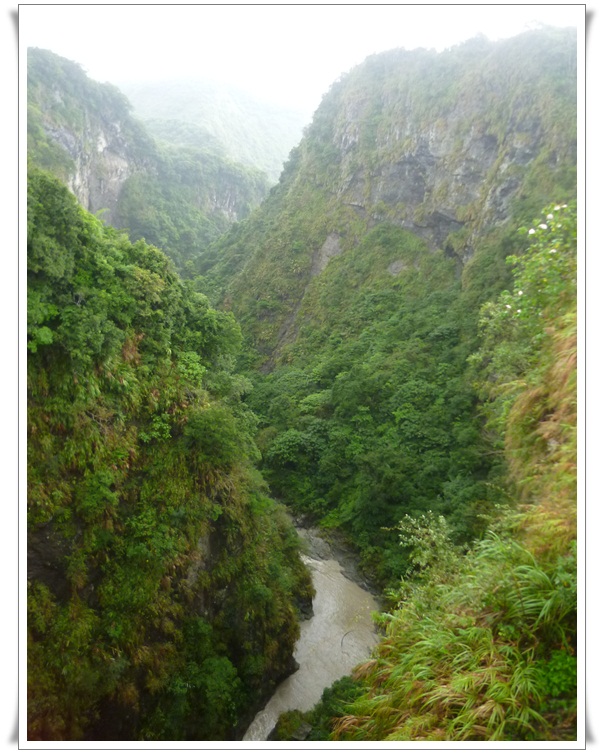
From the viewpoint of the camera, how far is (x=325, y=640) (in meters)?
17.0

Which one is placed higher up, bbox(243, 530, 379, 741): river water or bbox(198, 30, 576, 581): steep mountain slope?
bbox(198, 30, 576, 581): steep mountain slope

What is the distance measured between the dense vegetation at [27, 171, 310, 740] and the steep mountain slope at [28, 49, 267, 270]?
108ft

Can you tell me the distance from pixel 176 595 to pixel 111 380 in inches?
228

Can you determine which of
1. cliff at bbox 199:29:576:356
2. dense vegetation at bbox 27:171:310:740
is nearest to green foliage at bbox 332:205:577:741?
dense vegetation at bbox 27:171:310:740

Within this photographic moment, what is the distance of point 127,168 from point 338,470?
6531 cm

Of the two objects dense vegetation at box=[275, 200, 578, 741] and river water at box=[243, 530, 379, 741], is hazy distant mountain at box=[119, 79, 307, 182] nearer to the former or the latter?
river water at box=[243, 530, 379, 741]

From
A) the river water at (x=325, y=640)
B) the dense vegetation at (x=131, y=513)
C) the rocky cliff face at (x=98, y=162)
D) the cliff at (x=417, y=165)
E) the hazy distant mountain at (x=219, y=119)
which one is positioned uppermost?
the hazy distant mountain at (x=219, y=119)

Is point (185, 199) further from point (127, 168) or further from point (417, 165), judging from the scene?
point (417, 165)

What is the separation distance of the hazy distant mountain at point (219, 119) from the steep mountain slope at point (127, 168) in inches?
819

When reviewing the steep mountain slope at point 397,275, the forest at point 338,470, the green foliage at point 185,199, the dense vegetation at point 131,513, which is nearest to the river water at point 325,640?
the dense vegetation at point 131,513

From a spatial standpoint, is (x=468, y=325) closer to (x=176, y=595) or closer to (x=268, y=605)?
(x=268, y=605)

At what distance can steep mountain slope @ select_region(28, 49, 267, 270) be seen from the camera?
52.3 meters

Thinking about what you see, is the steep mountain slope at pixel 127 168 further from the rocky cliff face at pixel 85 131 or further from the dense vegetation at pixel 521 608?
the dense vegetation at pixel 521 608

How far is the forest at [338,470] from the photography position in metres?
5.47
